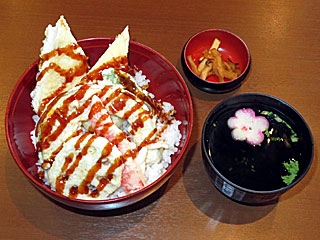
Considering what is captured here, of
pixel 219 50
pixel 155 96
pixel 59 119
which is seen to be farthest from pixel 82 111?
pixel 219 50

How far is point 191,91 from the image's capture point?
1.66 metres

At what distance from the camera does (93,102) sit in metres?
1.33

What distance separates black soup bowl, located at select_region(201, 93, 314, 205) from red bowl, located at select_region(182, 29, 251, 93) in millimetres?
193

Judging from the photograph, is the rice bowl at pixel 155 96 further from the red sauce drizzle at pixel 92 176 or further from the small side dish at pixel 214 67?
the small side dish at pixel 214 67

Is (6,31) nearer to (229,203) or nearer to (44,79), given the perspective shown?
(44,79)

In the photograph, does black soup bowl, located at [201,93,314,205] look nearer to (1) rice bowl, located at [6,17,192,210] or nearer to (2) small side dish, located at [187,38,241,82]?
(1) rice bowl, located at [6,17,192,210]

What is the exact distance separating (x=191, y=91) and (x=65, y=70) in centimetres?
57

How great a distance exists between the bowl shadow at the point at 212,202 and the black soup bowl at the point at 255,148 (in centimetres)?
3

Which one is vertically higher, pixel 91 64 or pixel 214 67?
pixel 91 64

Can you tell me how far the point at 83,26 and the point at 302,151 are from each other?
1185 millimetres

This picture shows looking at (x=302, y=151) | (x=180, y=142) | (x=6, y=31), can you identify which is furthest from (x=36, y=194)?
(x=302, y=151)

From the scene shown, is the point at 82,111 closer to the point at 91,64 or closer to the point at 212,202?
the point at 91,64

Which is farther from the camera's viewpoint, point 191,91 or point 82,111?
point 191,91

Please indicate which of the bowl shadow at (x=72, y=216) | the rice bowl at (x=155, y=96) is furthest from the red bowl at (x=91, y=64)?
the bowl shadow at (x=72, y=216)
